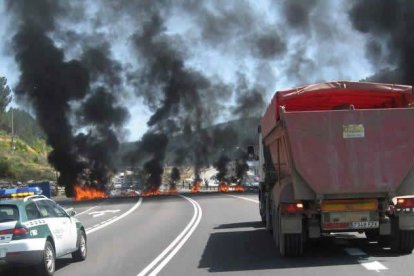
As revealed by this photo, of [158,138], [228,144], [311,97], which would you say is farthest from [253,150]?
[228,144]

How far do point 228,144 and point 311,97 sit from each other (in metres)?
78.2

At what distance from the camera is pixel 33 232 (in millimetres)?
10117

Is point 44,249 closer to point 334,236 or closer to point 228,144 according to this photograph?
point 334,236

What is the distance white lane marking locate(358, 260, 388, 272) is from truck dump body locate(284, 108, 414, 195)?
3.95ft

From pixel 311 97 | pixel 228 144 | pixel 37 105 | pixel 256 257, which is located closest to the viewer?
pixel 256 257

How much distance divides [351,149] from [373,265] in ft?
6.59

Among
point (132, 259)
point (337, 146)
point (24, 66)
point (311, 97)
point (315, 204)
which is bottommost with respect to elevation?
point (132, 259)

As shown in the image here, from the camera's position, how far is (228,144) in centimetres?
9119

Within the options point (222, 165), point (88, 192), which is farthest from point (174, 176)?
point (88, 192)

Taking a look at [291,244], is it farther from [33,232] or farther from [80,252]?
[33,232]

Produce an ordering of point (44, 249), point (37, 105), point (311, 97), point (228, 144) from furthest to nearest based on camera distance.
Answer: point (228, 144)
point (37, 105)
point (311, 97)
point (44, 249)

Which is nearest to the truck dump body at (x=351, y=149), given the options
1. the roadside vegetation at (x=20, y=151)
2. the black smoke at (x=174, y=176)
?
the roadside vegetation at (x=20, y=151)

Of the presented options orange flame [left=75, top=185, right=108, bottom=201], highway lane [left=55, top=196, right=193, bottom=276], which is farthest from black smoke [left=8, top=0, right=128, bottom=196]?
highway lane [left=55, top=196, right=193, bottom=276]

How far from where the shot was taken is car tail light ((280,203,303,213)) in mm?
11492
